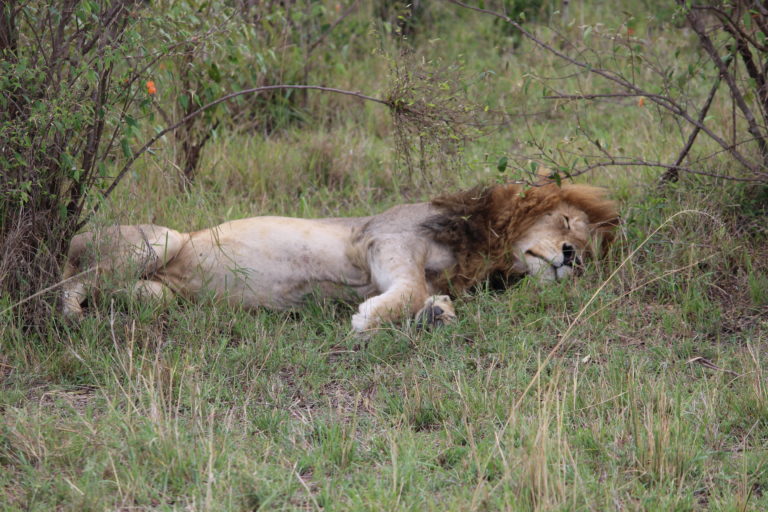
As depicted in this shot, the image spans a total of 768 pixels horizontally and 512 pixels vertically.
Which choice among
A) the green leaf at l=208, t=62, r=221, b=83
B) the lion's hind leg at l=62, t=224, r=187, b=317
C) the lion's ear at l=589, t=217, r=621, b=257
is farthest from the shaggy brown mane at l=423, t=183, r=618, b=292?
the green leaf at l=208, t=62, r=221, b=83

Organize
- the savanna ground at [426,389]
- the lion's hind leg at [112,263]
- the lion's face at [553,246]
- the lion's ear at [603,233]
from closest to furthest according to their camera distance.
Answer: the savanna ground at [426,389] < the lion's hind leg at [112,263] < the lion's face at [553,246] < the lion's ear at [603,233]

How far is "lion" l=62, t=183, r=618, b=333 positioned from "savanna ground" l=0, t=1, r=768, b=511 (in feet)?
0.41

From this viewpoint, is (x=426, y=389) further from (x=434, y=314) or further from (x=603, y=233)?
(x=603, y=233)

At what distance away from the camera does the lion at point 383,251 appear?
419 cm

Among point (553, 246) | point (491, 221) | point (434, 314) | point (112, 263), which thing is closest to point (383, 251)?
point (434, 314)

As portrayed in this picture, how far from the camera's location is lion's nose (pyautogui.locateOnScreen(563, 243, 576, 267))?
4520mm

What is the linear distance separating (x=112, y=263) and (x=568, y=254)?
2.16 meters

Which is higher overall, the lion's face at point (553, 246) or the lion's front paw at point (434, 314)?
the lion's face at point (553, 246)

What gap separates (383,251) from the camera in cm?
434

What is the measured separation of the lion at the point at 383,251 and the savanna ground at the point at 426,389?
0.41ft

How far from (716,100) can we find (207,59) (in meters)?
3.41

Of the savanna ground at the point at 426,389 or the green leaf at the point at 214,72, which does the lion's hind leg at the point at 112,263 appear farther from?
the green leaf at the point at 214,72

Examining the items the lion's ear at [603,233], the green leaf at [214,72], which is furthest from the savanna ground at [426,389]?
the green leaf at [214,72]

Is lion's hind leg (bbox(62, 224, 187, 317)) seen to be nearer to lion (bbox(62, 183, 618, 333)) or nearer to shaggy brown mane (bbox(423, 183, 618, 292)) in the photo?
lion (bbox(62, 183, 618, 333))
